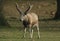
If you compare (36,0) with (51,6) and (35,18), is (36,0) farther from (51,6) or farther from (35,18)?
(35,18)

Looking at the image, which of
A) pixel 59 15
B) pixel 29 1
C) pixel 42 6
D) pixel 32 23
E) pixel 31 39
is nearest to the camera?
pixel 31 39

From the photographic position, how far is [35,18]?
19062mm

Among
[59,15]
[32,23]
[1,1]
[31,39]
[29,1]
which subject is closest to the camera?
[31,39]

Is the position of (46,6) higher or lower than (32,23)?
lower

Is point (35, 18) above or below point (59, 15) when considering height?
above

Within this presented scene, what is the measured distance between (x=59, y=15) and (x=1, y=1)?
7.70m

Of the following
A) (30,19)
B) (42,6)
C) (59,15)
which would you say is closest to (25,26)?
(30,19)

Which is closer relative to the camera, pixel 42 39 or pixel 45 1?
pixel 42 39

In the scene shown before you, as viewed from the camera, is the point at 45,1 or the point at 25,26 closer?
the point at 25,26

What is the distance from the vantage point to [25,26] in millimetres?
17953

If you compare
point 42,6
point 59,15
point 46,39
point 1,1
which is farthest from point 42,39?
point 42,6

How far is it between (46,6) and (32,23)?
23.0 m

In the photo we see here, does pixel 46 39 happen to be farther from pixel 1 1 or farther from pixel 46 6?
pixel 46 6

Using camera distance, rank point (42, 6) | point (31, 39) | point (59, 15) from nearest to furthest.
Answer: point (31, 39) < point (59, 15) < point (42, 6)
